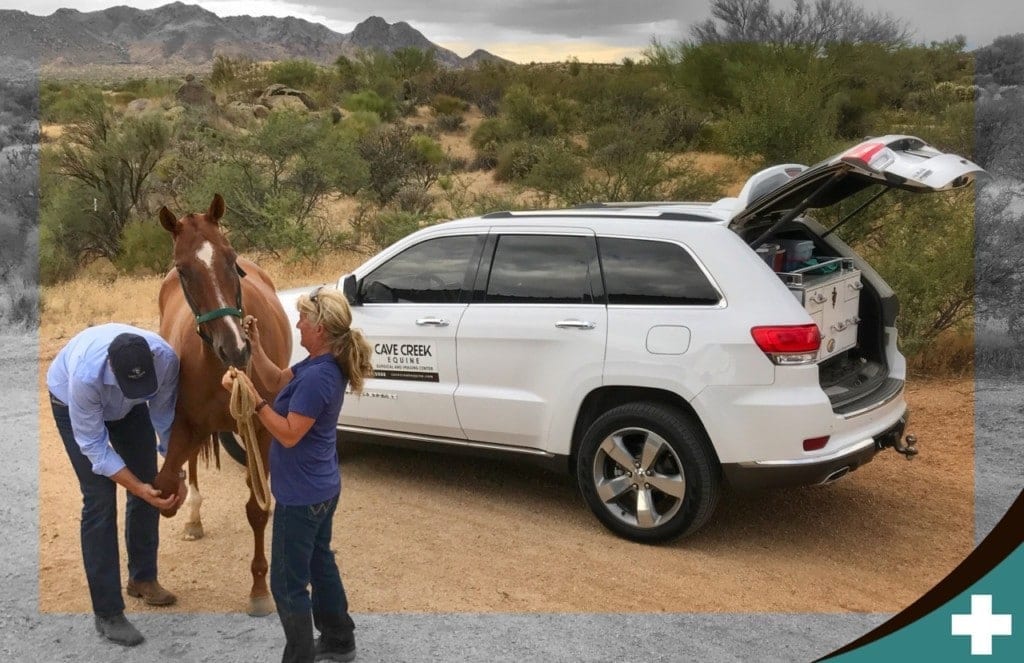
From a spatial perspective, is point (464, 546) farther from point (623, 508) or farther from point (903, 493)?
point (903, 493)

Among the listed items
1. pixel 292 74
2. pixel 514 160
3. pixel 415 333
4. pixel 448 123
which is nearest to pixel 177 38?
pixel 292 74

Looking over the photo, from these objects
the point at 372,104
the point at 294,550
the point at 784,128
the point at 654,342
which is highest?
the point at 372,104

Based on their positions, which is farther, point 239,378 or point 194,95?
point 194,95

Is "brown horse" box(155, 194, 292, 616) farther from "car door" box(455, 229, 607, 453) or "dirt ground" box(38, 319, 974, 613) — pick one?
"car door" box(455, 229, 607, 453)

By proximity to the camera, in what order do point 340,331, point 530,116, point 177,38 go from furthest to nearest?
point 177,38 < point 530,116 < point 340,331

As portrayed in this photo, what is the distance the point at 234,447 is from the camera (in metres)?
7.88

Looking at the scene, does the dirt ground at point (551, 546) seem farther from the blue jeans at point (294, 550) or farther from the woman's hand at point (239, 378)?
the woman's hand at point (239, 378)

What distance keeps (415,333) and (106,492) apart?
2.52m

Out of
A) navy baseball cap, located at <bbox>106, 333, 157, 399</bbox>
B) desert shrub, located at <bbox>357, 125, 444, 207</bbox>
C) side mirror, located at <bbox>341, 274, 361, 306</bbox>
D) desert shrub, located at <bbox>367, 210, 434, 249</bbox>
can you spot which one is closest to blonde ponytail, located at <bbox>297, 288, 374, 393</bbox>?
navy baseball cap, located at <bbox>106, 333, 157, 399</bbox>

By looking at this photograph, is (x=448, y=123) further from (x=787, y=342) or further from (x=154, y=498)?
(x=154, y=498)

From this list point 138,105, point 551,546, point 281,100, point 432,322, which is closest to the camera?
point 551,546

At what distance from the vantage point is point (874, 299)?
6.91 metres

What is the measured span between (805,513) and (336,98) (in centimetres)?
3831

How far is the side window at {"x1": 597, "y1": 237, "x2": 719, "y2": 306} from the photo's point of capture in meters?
6.07
